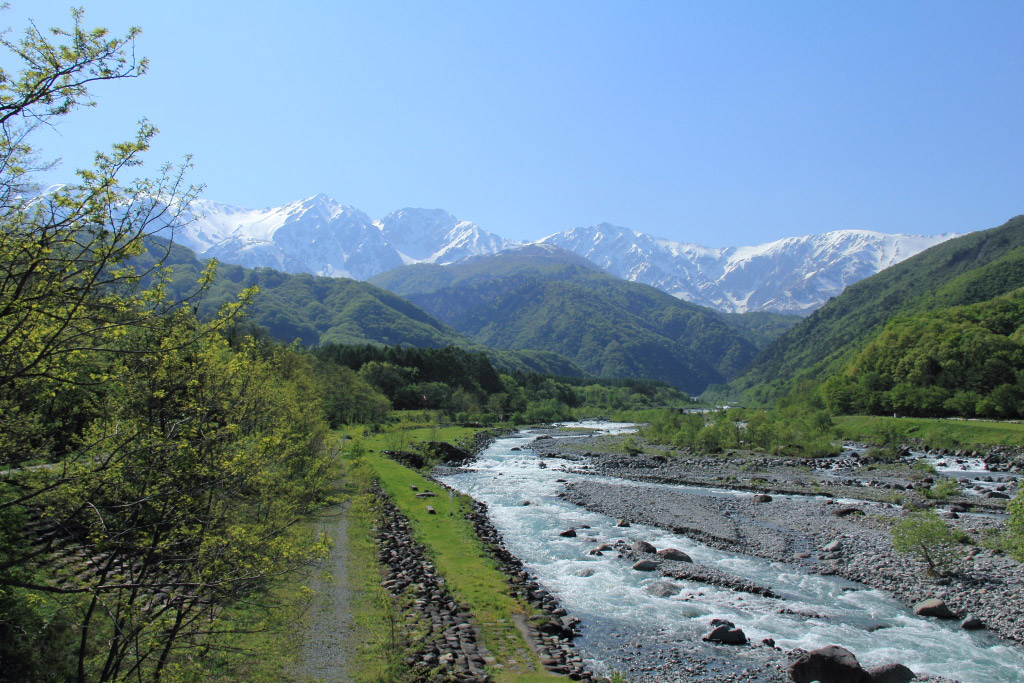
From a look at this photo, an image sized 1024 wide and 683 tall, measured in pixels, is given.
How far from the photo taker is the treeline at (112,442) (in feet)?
21.4

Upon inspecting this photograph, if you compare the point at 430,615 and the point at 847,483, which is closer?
the point at 430,615

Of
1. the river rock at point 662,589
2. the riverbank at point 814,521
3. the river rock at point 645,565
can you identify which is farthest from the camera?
the river rock at point 645,565

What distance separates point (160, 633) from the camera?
9156mm

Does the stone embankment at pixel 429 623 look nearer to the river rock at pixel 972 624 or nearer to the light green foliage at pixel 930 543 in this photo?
the river rock at pixel 972 624

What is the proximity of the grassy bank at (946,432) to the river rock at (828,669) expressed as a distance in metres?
64.6

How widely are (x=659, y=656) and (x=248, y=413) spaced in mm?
13713

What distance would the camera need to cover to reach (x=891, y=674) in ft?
49.4

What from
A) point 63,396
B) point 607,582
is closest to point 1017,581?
point 607,582

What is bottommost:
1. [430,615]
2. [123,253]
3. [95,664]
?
[430,615]

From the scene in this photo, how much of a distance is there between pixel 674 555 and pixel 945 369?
93327mm

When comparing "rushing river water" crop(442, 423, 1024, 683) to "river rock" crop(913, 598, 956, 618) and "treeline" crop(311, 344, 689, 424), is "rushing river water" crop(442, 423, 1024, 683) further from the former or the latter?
"treeline" crop(311, 344, 689, 424)

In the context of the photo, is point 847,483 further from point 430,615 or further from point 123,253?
point 123,253

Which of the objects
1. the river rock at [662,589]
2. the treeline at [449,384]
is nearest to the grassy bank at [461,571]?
the river rock at [662,589]

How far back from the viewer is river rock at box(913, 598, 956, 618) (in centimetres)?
1939
